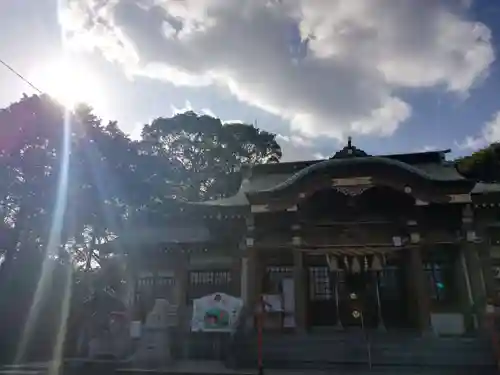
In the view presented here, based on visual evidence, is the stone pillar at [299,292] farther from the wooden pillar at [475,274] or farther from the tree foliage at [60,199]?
the tree foliage at [60,199]

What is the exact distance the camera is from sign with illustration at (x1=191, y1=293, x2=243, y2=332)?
12.8 metres

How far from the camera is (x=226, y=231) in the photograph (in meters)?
15.4

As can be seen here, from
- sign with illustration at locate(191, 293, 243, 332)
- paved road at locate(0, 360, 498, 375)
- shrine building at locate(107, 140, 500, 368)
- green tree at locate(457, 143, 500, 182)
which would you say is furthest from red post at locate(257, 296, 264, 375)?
green tree at locate(457, 143, 500, 182)

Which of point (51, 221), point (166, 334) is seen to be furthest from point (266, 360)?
point (51, 221)

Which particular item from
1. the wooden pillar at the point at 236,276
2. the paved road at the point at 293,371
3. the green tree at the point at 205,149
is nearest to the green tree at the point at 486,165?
the green tree at the point at 205,149

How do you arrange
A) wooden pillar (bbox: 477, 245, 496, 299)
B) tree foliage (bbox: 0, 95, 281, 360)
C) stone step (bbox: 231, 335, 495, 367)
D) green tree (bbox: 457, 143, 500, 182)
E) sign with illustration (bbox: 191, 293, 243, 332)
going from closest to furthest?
stone step (bbox: 231, 335, 495, 367) < sign with illustration (bbox: 191, 293, 243, 332) < wooden pillar (bbox: 477, 245, 496, 299) < tree foliage (bbox: 0, 95, 281, 360) < green tree (bbox: 457, 143, 500, 182)

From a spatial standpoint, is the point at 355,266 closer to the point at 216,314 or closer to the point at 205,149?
the point at 216,314

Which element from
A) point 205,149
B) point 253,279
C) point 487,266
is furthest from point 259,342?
point 205,149

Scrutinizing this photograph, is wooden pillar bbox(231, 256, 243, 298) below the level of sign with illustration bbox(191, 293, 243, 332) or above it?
above

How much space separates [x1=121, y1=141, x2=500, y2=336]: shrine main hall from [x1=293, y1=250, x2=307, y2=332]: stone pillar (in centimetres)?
3

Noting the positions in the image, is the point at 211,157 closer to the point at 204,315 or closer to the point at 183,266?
the point at 183,266

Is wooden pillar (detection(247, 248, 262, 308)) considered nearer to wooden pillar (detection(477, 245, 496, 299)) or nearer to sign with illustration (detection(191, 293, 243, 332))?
sign with illustration (detection(191, 293, 243, 332))

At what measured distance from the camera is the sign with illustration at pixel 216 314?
12.8 metres

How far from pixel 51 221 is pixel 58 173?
2.49 meters
